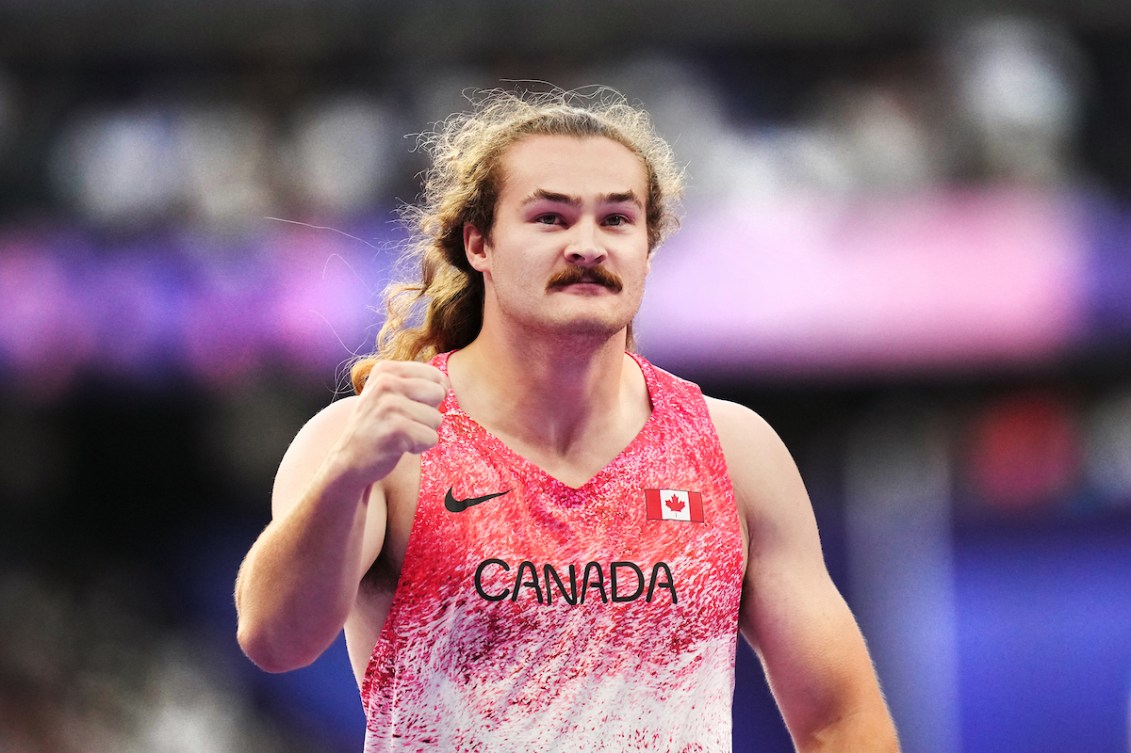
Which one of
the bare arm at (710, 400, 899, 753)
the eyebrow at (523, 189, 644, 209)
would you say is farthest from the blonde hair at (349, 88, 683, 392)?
the bare arm at (710, 400, 899, 753)

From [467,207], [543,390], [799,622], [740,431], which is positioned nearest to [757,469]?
[740,431]

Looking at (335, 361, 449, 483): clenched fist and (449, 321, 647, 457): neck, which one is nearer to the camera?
(335, 361, 449, 483): clenched fist

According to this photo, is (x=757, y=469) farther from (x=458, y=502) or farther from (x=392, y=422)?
(x=392, y=422)

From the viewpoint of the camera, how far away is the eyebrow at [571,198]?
10.5 feet

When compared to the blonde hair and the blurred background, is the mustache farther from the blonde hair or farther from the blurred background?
the blurred background

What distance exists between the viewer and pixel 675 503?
10.4ft

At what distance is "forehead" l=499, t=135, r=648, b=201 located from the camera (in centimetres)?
322

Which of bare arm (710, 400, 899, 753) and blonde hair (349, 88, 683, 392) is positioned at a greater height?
blonde hair (349, 88, 683, 392)

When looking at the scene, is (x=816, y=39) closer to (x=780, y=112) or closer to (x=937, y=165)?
(x=780, y=112)

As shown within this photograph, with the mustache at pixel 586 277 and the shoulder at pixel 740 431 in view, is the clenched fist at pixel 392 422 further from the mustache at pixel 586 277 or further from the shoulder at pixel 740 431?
the shoulder at pixel 740 431

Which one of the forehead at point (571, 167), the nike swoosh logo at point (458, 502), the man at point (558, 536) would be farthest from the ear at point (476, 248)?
the nike swoosh logo at point (458, 502)

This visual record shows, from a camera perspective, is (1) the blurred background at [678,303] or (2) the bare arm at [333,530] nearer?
(2) the bare arm at [333,530]

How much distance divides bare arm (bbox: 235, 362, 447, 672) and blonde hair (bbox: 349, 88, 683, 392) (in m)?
0.64

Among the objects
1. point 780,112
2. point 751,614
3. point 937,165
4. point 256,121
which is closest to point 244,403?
point 256,121
